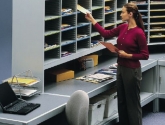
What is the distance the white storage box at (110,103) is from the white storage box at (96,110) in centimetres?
12

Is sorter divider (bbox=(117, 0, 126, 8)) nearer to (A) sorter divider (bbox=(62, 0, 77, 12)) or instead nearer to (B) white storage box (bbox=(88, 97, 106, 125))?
(A) sorter divider (bbox=(62, 0, 77, 12))

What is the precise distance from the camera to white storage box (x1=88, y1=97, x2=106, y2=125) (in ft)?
14.8

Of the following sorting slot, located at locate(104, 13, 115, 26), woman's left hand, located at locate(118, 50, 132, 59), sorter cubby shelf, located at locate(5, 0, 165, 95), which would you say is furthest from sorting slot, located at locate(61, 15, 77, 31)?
sorting slot, located at locate(104, 13, 115, 26)

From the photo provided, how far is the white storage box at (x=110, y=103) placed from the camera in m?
4.88

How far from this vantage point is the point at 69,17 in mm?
4719

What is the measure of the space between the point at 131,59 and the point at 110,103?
0.72 metres

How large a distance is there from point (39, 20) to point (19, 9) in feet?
0.79

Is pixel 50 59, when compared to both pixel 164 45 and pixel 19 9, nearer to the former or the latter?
pixel 19 9

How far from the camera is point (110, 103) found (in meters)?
4.91

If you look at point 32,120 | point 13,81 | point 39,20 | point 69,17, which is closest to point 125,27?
point 69,17

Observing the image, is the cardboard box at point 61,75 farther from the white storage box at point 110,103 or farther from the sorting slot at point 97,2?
the sorting slot at point 97,2

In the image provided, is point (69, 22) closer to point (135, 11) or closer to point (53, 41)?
point (53, 41)

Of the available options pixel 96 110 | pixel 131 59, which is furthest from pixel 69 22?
pixel 96 110

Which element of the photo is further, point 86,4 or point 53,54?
point 86,4
